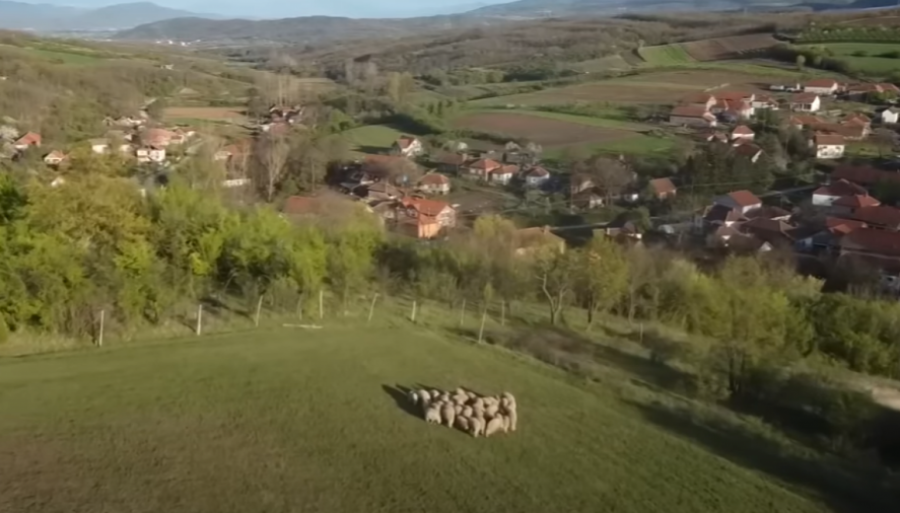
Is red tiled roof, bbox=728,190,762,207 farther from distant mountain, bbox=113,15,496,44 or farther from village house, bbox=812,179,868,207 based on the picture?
distant mountain, bbox=113,15,496,44

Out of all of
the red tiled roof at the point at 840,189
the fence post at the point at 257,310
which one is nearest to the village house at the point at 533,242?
the fence post at the point at 257,310

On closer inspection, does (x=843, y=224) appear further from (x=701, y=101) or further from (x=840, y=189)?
(x=701, y=101)

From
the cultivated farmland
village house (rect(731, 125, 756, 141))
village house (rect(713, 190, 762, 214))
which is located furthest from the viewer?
village house (rect(731, 125, 756, 141))

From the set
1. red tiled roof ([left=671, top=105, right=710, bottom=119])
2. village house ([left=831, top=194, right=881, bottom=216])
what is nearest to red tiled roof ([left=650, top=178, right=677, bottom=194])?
village house ([left=831, top=194, right=881, bottom=216])

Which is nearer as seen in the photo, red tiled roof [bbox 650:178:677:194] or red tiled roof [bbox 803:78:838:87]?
red tiled roof [bbox 650:178:677:194]

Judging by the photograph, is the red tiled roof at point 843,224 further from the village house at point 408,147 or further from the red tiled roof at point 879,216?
the village house at point 408,147

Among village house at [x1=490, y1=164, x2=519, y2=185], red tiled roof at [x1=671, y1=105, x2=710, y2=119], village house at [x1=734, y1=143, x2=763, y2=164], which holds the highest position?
red tiled roof at [x1=671, y1=105, x2=710, y2=119]

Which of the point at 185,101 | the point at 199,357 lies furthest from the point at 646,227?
the point at 185,101

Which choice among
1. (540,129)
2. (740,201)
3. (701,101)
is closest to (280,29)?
(540,129)
